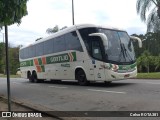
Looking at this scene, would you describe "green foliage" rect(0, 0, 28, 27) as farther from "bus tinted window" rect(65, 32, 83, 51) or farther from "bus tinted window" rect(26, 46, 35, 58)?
"bus tinted window" rect(26, 46, 35, 58)

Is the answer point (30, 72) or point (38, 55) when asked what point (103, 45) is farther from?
point (30, 72)

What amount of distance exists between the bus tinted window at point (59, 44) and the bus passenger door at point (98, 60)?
3538mm

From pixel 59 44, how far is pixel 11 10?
13093 mm

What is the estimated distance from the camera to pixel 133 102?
1105 centimetres

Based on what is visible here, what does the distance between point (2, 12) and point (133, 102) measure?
5305 millimetres

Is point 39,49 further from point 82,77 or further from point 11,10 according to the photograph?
point 11,10

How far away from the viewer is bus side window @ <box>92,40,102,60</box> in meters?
16.9

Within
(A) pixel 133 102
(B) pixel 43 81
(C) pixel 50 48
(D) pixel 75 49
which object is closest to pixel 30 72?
(B) pixel 43 81

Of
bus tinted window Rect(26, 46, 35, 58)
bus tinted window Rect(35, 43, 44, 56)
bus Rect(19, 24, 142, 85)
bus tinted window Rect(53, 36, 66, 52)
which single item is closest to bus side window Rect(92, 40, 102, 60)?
bus Rect(19, 24, 142, 85)

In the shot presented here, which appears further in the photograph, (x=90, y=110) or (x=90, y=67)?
(x=90, y=67)

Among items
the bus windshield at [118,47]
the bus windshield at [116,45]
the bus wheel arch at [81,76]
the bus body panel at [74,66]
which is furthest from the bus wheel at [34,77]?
the bus windshield at [118,47]

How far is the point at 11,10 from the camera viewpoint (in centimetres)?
812

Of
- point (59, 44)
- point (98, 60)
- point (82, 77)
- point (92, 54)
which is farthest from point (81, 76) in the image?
point (59, 44)

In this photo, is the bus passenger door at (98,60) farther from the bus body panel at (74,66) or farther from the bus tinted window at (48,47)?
the bus tinted window at (48,47)
